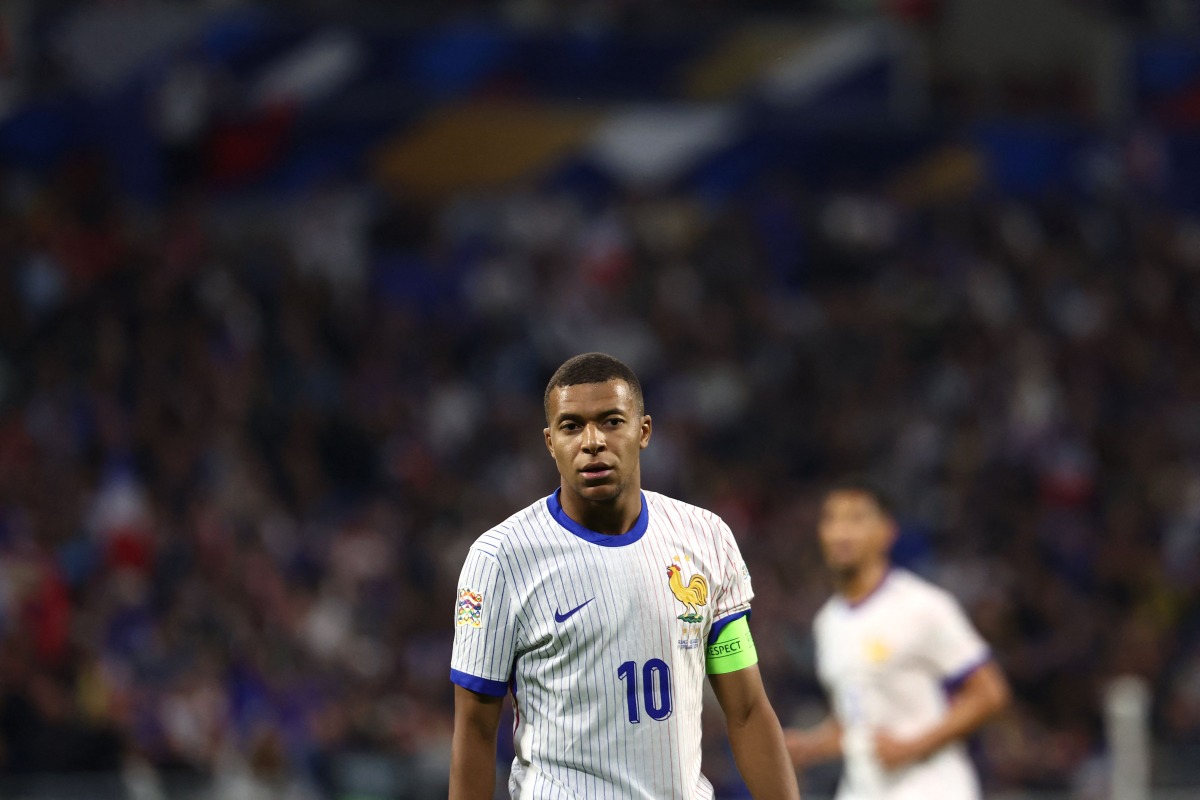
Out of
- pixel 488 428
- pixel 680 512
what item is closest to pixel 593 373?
pixel 680 512

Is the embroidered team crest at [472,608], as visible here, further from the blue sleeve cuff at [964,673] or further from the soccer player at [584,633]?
the blue sleeve cuff at [964,673]

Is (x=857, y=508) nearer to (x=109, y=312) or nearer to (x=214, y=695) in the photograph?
(x=214, y=695)

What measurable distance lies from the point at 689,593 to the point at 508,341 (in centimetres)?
1009

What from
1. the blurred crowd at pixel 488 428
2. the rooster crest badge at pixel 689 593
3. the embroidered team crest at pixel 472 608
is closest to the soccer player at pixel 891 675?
the rooster crest badge at pixel 689 593

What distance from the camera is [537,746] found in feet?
13.3

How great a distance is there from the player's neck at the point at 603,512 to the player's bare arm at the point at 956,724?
2.49 meters

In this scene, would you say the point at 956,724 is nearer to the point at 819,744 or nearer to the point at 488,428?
the point at 819,744

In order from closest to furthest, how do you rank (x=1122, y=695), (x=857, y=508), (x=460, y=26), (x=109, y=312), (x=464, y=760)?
(x=464, y=760) < (x=857, y=508) < (x=1122, y=695) < (x=109, y=312) < (x=460, y=26)

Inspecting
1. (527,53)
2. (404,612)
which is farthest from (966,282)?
(404,612)

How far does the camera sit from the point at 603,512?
413 cm

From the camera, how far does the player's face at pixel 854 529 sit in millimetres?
6473

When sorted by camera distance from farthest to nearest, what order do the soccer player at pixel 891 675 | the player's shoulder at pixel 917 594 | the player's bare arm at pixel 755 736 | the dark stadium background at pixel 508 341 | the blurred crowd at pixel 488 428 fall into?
the dark stadium background at pixel 508 341 → the blurred crowd at pixel 488 428 → the player's shoulder at pixel 917 594 → the soccer player at pixel 891 675 → the player's bare arm at pixel 755 736

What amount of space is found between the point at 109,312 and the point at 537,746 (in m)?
8.90

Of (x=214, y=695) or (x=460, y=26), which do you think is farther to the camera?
(x=460, y=26)
